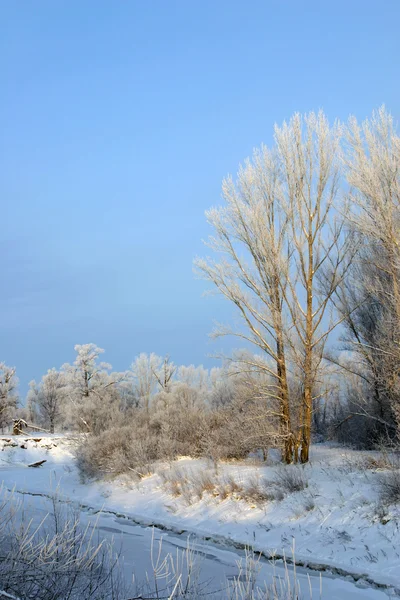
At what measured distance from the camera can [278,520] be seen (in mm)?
9367

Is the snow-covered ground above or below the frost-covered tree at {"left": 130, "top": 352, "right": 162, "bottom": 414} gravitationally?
below

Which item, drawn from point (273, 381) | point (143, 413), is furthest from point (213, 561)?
point (143, 413)

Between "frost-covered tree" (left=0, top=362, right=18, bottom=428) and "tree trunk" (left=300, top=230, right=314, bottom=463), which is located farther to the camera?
"frost-covered tree" (left=0, top=362, right=18, bottom=428)

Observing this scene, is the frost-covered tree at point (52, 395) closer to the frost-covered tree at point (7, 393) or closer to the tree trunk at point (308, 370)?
the frost-covered tree at point (7, 393)

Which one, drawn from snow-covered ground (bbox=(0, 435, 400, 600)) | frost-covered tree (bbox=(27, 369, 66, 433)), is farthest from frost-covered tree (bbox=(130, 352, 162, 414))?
snow-covered ground (bbox=(0, 435, 400, 600))

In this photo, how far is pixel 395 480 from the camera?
8.50m

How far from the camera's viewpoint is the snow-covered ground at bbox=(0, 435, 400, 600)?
7172 millimetres

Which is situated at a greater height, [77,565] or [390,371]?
[390,371]

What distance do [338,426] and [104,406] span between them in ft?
31.9

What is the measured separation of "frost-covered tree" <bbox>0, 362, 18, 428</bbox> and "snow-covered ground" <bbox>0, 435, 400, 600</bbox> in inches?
1070

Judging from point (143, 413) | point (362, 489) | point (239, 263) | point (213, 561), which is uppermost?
point (239, 263)

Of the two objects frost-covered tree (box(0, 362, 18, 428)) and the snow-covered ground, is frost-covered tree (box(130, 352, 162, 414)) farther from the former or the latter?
the snow-covered ground

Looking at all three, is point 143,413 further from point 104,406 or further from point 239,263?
point 239,263

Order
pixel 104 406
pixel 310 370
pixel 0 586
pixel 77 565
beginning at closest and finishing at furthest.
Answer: pixel 0 586 < pixel 77 565 < pixel 310 370 < pixel 104 406
